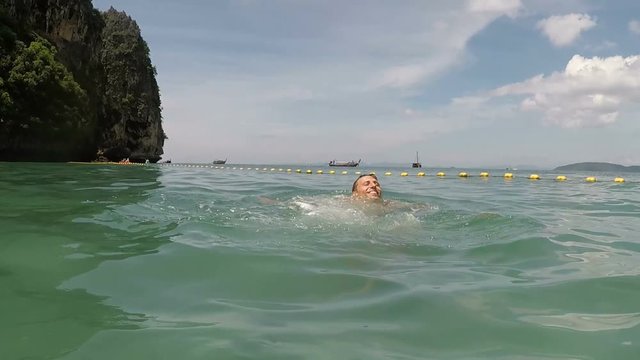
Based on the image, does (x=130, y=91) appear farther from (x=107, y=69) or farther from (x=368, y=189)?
(x=368, y=189)

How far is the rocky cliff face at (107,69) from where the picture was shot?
43719 mm

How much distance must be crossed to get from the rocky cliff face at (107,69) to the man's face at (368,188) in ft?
128

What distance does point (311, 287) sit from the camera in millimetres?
3535

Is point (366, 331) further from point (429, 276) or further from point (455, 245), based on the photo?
point (455, 245)

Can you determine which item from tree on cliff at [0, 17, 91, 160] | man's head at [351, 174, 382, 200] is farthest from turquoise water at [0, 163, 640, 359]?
tree on cliff at [0, 17, 91, 160]

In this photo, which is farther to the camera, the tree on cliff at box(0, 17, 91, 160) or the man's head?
the tree on cliff at box(0, 17, 91, 160)

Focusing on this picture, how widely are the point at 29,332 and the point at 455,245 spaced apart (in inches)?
158

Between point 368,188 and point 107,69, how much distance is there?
2639 inches

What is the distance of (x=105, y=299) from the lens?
312cm

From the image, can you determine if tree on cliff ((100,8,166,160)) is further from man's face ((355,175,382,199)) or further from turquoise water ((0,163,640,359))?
turquoise water ((0,163,640,359))

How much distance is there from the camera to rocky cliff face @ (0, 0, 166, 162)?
43.7m

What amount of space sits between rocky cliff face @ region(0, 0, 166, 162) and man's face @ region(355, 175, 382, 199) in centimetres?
3888

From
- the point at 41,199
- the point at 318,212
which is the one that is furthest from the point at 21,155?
the point at 318,212

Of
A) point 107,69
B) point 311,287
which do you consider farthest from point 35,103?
point 311,287
